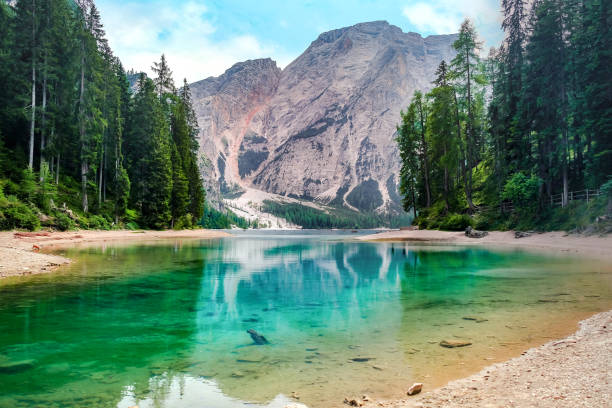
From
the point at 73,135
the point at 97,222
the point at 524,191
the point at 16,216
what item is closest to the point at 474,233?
the point at 524,191

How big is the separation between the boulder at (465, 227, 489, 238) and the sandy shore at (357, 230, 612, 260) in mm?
485

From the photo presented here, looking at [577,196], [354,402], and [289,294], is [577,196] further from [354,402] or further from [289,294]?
[354,402]

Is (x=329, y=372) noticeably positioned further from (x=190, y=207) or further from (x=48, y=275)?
(x=190, y=207)

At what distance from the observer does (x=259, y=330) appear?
28.0ft

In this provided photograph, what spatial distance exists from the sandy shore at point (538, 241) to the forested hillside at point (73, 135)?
3671 cm

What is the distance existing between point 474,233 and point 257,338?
122 ft

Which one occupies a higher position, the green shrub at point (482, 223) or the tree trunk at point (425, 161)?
the tree trunk at point (425, 161)

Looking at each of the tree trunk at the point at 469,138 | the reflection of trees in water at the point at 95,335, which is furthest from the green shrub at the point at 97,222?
the tree trunk at the point at 469,138

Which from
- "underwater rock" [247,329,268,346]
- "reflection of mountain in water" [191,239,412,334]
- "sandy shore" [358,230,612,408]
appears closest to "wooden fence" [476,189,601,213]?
"reflection of mountain in water" [191,239,412,334]

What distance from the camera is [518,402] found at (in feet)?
13.9

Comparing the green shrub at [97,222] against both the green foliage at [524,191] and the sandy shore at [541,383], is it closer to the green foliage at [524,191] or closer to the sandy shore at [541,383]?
the sandy shore at [541,383]

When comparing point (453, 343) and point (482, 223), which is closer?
point (453, 343)

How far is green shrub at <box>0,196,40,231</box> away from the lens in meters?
28.2

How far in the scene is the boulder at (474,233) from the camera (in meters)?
39.1
